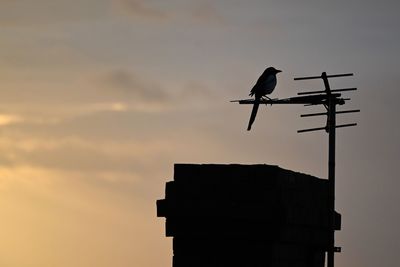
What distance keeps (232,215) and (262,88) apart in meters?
Result: 5.09

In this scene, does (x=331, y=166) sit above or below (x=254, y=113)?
below

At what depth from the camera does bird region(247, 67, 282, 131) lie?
19766mm

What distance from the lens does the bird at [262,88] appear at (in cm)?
1977

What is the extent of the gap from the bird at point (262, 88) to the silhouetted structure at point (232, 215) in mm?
3542

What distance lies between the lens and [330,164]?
62.8 feet

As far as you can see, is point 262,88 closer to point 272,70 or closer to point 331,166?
point 272,70

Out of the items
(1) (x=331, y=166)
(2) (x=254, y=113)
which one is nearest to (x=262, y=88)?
(2) (x=254, y=113)

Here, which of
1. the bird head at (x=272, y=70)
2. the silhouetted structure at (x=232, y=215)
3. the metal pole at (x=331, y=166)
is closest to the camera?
the silhouetted structure at (x=232, y=215)

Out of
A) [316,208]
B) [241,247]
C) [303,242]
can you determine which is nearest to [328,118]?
[316,208]

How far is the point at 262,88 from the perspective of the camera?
65.9 ft

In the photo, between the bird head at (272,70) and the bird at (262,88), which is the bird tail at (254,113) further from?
the bird head at (272,70)

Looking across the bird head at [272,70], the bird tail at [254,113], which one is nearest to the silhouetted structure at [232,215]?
the bird tail at [254,113]

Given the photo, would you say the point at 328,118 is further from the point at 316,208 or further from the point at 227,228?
the point at 227,228

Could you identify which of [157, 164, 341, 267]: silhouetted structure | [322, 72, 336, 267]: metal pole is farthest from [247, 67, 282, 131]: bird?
[157, 164, 341, 267]: silhouetted structure
